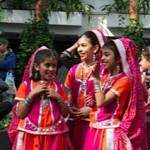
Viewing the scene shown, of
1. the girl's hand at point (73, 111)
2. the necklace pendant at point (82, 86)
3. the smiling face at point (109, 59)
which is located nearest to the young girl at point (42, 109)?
the girl's hand at point (73, 111)

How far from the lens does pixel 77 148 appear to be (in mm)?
4977

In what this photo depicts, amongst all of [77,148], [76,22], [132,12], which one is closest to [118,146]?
[77,148]

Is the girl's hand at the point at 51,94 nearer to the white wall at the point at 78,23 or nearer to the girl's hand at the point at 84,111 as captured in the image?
the girl's hand at the point at 84,111

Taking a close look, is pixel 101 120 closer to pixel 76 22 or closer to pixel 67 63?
pixel 67 63

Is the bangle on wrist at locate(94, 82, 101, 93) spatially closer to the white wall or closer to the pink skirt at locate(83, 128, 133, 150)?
the pink skirt at locate(83, 128, 133, 150)

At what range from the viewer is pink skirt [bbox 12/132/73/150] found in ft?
15.2

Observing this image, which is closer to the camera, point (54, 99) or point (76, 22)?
point (54, 99)

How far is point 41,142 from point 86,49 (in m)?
0.87

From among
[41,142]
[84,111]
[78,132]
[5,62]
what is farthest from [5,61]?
[41,142]

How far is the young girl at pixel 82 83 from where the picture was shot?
192 inches

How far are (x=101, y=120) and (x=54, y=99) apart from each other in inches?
16.1

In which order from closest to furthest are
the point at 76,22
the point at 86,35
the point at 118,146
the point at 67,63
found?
the point at 118,146 → the point at 86,35 → the point at 67,63 → the point at 76,22

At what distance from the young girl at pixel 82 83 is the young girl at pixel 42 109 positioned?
0.24m

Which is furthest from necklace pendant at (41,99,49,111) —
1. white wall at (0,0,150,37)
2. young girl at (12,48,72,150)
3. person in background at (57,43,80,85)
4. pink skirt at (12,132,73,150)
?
white wall at (0,0,150,37)
